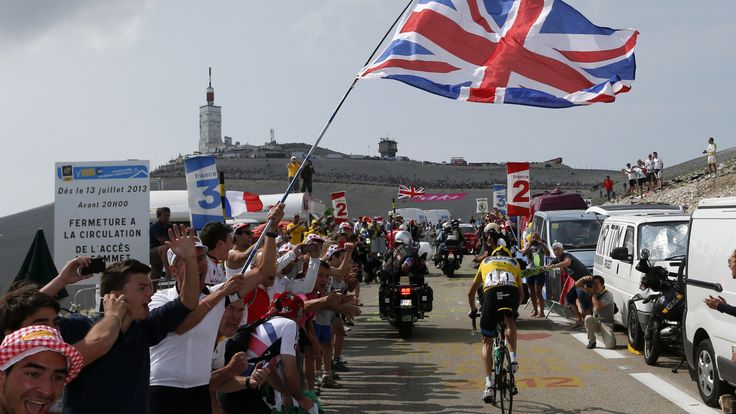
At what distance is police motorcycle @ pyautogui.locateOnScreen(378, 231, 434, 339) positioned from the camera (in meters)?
16.4

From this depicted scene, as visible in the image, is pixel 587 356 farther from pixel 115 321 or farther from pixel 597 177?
pixel 597 177

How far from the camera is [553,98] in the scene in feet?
33.5

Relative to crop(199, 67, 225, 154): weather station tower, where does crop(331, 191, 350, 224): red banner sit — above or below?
below

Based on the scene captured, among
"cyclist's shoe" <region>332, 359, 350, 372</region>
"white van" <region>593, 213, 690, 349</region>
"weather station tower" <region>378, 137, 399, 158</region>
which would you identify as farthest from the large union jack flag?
"weather station tower" <region>378, 137, 399, 158</region>

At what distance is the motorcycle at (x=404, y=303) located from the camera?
53.7 feet

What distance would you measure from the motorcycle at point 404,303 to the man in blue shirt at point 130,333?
11.2 m

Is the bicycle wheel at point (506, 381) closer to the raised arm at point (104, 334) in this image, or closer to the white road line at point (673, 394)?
the white road line at point (673, 394)

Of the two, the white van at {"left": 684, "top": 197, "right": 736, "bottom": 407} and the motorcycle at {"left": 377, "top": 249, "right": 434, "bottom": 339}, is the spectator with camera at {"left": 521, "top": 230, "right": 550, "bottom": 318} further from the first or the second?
the white van at {"left": 684, "top": 197, "right": 736, "bottom": 407}

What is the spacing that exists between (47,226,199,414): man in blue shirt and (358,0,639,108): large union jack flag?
5.09 metres

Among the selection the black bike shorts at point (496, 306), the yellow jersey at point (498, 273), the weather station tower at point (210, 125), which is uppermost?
the weather station tower at point (210, 125)

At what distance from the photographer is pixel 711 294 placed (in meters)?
9.48

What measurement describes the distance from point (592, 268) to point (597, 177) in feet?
278

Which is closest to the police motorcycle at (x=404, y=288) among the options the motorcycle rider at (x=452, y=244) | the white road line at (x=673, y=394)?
the white road line at (x=673, y=394)

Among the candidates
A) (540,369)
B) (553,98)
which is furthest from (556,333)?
(553,98)
